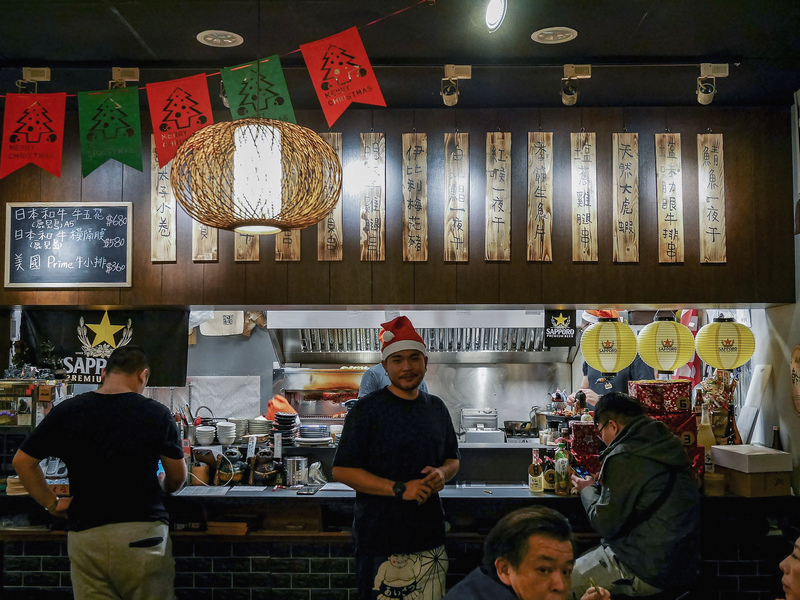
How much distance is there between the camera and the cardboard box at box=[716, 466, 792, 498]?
432 centimetres

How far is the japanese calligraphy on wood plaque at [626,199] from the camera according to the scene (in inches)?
176

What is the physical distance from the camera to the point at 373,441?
333 centimetres

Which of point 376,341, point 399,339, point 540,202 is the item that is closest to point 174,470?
point 399,339

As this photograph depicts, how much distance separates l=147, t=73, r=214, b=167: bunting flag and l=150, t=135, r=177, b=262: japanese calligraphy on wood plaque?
0.79 meters

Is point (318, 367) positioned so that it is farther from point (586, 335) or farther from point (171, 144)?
point (171, 144)

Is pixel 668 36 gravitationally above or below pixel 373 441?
above

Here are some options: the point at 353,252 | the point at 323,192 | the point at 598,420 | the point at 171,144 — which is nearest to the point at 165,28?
the point at 171,144

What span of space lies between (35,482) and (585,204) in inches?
145

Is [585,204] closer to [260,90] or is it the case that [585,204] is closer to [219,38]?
[260,90]

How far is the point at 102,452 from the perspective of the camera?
11.1 ft

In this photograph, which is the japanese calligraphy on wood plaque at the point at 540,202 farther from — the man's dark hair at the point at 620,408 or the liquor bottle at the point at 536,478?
the liquor bottle at the point at 536,478

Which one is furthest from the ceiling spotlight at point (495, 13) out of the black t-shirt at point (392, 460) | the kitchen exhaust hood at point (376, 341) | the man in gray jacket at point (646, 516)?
the kitchen exhaust hood at point (376, 341)

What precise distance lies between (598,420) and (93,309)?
363 cm

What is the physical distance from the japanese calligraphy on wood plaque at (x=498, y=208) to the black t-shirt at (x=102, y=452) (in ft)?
7.93
